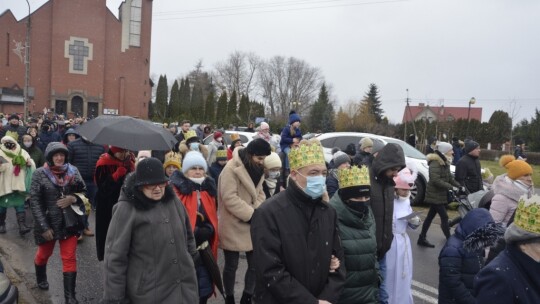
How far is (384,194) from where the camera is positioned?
14.7 ft

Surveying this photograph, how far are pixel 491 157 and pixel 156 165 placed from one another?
4455 cm

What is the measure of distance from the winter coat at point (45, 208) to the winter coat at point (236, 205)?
175 cm

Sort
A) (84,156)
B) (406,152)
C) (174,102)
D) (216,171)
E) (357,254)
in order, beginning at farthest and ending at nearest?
(174,102) < (406,152) < (84,156) < (216,171) < (357,254)

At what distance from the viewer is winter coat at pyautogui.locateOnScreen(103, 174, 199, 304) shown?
3.70 m

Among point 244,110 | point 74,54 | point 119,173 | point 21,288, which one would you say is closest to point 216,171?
point 119,173

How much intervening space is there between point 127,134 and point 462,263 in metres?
3.64

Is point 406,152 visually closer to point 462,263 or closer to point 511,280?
point 462,263

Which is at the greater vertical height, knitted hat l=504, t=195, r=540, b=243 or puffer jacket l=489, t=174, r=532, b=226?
knitted hat l=504, t=195, r=540, b=243

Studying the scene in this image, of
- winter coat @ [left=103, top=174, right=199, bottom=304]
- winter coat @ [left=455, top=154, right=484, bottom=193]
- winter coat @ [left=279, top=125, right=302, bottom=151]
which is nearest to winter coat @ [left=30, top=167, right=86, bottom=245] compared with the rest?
winter coat @ [left=103, top=174, right=199, bottom=304]

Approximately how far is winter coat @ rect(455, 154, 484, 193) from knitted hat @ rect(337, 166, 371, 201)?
6.49 m

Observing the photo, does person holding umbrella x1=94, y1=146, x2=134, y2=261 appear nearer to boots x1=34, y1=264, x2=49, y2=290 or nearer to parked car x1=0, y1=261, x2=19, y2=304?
boots x1=34, y1=264, x2=49, y2=290

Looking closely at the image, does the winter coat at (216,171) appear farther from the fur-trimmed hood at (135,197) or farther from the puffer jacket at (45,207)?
the fur-trimmed hood at (135,197)

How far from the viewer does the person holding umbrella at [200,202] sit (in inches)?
189

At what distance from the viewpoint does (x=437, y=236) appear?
32.3ft
